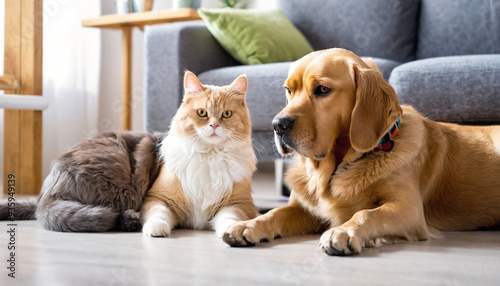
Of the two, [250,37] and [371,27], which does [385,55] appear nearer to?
[371,27]

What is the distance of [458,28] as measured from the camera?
2957mm

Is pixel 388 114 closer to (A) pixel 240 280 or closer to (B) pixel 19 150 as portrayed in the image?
(A) pixel 240 280

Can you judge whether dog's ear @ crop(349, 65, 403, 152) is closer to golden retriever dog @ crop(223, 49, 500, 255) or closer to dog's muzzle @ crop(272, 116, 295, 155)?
golden retriever dog @ crop(223, 49, 500, 255)

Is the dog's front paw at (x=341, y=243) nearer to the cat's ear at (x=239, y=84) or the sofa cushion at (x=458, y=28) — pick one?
the cat's ear at (x=239, y=84)

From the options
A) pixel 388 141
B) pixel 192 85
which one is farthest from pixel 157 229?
pixel 388 141

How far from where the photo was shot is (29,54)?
2.65m

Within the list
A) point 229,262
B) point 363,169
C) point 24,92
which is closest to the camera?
point 229,262

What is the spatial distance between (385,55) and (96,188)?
207cm

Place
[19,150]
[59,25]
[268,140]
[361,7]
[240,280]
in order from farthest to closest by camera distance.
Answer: [59,25], [361,7], [19,150], [268,140], [240,280]

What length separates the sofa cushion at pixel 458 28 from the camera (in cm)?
286

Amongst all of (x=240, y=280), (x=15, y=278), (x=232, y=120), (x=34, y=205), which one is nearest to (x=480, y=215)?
(x=232, y=120)

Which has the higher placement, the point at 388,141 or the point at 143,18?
the point at 143,18

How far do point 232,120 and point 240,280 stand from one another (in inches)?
31.0

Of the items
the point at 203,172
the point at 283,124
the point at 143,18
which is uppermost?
the point at 143,18
